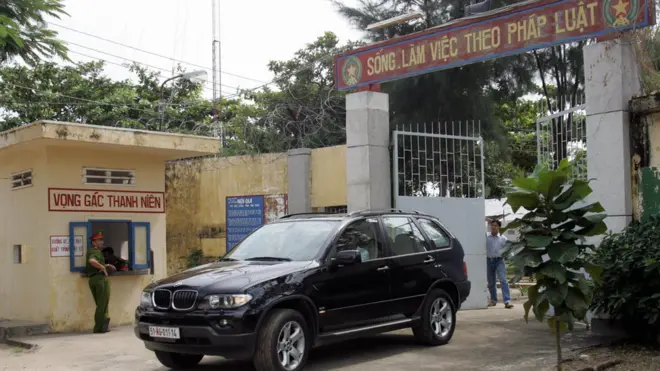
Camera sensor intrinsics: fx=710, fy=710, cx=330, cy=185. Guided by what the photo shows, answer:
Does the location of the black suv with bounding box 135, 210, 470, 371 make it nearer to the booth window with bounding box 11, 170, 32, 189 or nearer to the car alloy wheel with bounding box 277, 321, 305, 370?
the car alloy wheel with bounding box 277, 321, 305, 370

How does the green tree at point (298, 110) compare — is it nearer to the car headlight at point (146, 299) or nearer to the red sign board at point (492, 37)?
the red sign board at point (492, 37)

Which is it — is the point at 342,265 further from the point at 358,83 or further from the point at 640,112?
the point at 358,83

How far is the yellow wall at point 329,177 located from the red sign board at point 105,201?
2.97 meters

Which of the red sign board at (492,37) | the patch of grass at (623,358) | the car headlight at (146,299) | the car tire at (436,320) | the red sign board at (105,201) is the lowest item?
the patch of grass at (623,358)

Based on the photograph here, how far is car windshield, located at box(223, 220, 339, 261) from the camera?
25.8ft

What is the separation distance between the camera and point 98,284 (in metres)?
11.0

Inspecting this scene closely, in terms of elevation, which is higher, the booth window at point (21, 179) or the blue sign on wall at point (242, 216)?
the booth window at point (21, 179)

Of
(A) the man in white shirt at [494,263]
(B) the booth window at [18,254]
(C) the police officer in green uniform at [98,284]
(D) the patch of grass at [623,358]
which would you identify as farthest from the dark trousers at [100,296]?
(D) the patch of grass at [623,358]

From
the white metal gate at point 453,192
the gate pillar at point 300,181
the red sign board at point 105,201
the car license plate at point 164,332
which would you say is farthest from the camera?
the gate pillar at point 300,181

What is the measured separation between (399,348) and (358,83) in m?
5.17

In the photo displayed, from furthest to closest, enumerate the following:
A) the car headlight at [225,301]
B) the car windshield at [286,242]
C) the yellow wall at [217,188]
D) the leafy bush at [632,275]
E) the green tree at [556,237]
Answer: the yellow wall at [217,188] < the car windshield at [286,242] < the leafy bush at [632,275] < the car headlight at [225,301] < the green tree at [556,237]

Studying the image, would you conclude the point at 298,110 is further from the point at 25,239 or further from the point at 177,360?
the point at 177,360

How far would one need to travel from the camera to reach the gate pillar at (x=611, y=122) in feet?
28.4

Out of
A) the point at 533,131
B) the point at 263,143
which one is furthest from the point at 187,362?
the point at 533,131
